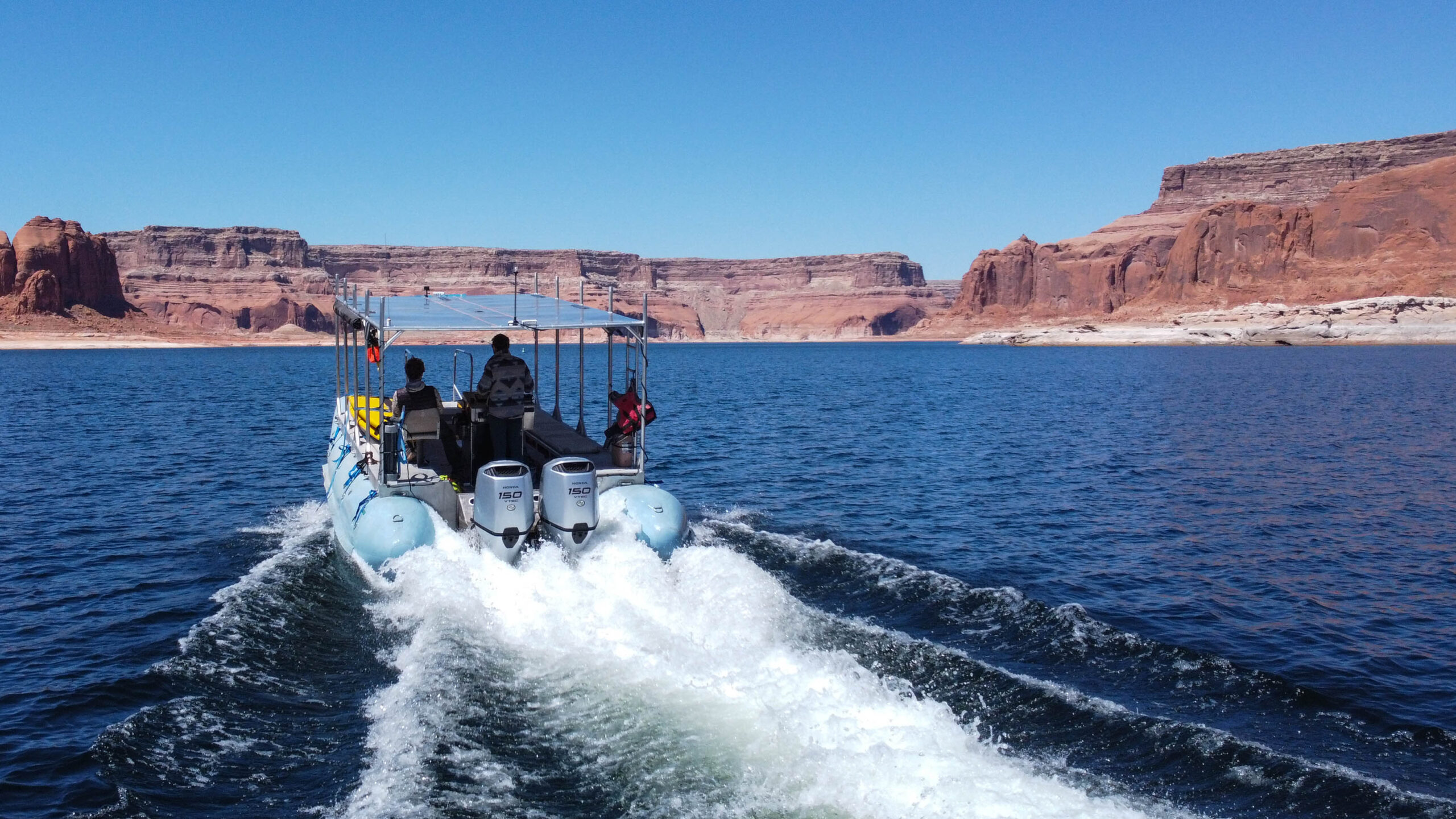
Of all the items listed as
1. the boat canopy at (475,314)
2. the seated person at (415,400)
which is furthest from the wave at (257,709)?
the boat canopy at (475,314)

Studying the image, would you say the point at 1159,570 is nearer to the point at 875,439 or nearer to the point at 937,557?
the point at 937,557

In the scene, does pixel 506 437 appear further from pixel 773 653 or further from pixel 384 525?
pixel 773 653

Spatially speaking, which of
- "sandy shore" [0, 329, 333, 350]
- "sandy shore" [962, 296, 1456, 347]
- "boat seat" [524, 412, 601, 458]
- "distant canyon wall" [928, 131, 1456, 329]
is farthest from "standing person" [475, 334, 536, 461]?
"distant canyon wall" [928, 131, 1456, 329]

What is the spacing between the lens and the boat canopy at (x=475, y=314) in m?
12.8

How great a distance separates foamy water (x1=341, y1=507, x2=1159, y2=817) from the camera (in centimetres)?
677

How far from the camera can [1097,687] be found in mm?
9734

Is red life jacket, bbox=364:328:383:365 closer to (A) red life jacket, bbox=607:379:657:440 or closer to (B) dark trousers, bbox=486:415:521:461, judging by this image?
(B) dark trousers, bbox=486:415:521:461

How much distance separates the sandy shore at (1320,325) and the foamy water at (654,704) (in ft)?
401

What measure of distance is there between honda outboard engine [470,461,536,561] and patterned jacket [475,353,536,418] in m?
1.74

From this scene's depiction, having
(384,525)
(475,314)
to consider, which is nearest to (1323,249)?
(475,314)

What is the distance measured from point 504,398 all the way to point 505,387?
14cm

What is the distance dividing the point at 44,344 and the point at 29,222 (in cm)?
3322

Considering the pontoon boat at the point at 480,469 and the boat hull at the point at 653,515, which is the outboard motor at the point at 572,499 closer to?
the pontoon boat at the point at 480,469

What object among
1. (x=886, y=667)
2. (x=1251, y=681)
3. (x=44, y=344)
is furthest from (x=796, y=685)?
(x=44, y=344)
